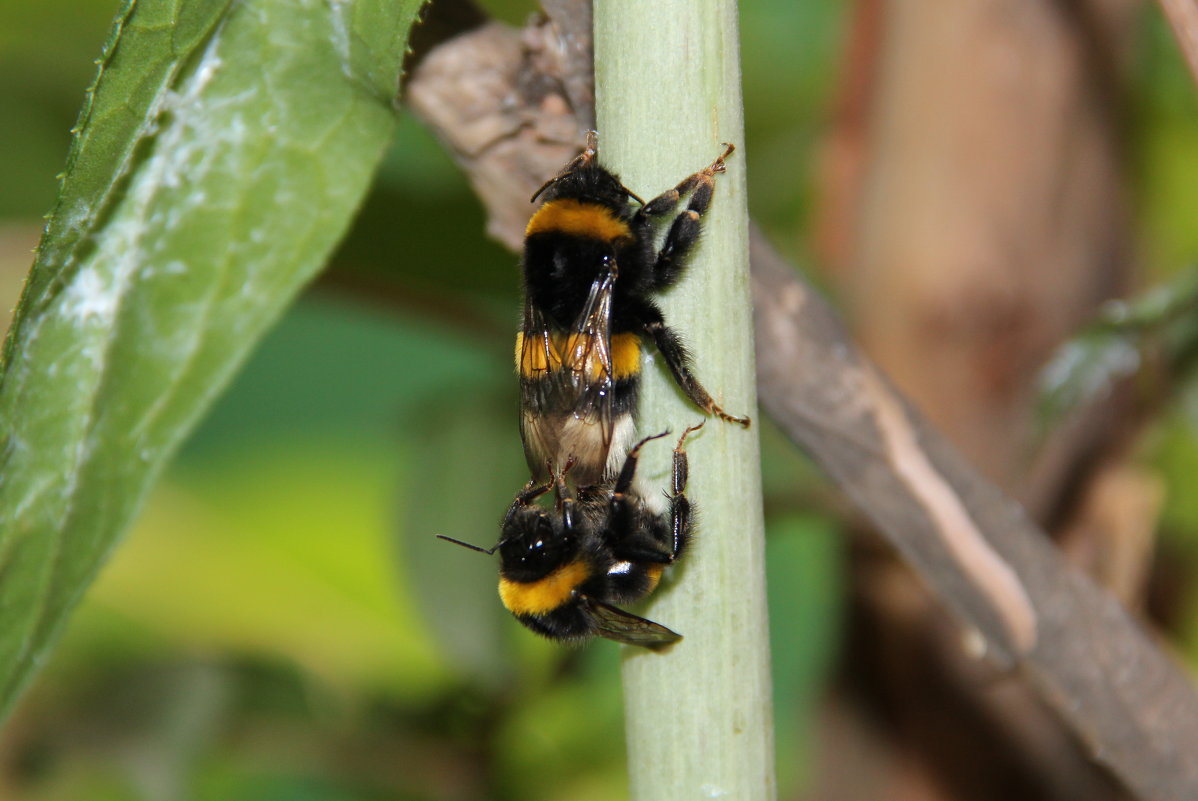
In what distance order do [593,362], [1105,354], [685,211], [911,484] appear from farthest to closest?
[1105,354] < [593,362] < [911,484] < [685,211]

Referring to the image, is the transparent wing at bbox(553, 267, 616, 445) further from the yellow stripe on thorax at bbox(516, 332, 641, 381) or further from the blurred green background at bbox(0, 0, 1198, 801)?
the blurred green background at bbox(0, 0, 1198, 801)

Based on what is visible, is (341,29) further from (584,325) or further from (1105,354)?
(1105,354)

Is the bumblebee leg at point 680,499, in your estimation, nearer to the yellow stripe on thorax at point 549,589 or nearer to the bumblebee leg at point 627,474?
the bumblebee leg at point 627,474

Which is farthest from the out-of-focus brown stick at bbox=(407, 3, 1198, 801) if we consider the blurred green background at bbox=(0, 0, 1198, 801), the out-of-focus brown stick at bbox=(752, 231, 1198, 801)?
the blurred green background at bbox=(0, 0, 1198, 801)

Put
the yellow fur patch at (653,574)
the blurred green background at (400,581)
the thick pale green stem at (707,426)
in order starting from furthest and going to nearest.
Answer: the blurred green background at (400,581) < the yellow fur patch at (653,574) < the thick pale green stem at (707,426)

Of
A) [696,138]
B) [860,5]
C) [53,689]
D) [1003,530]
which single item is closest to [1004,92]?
[860,5]

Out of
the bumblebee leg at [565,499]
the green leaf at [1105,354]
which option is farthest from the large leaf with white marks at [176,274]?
the green leaf at [1105,354]

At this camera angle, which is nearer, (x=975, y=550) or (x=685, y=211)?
(x=685, y=211)

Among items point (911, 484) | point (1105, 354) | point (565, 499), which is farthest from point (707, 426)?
point (1105, 354)
